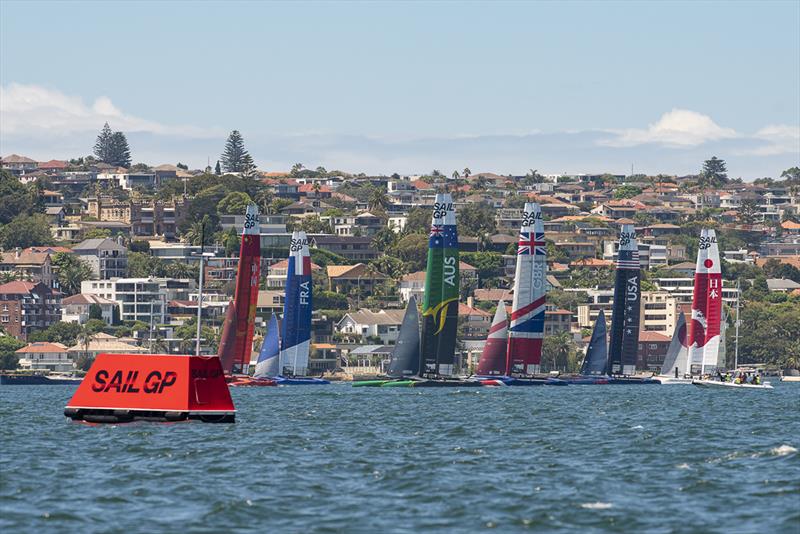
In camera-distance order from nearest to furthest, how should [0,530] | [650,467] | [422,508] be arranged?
[0,530] → [422,508] → [650,467]

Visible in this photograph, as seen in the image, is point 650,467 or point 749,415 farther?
point 749,415

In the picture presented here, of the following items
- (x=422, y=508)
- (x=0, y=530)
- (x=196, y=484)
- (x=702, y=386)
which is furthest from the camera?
(x=702, y=386)

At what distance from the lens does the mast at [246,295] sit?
466 ft

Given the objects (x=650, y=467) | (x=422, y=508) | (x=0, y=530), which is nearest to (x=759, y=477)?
(x=650, y=467)

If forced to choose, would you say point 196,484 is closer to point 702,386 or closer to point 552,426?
point 552,426

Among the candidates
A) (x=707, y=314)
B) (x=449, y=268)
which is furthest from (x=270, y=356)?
(x=707, y=314)

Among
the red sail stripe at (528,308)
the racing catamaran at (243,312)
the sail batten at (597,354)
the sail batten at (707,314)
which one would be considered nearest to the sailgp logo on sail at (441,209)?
the red sail stripe at (528,308)

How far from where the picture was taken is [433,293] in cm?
13038

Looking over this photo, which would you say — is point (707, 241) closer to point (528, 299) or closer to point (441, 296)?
point (528, 299)

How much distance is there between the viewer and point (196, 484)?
46.2 m

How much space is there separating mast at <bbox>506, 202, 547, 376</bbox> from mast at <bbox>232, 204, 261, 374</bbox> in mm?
20302

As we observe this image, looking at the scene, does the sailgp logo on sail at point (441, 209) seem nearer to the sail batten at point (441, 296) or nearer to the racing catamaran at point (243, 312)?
the sail batten at point (441, 296)

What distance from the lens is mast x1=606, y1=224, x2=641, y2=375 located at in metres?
153

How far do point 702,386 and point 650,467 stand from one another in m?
87.7
